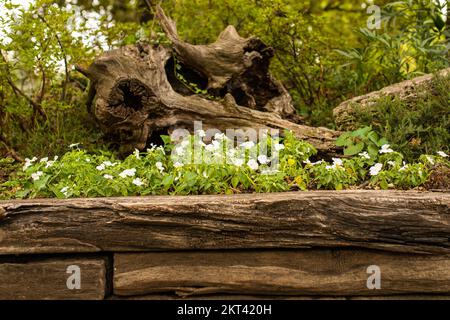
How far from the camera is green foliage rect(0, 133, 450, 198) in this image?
13.3ft

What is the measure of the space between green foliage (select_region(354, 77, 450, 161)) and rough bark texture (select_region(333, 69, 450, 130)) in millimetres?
25

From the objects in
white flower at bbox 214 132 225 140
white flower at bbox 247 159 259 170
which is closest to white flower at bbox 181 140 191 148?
white flower at bbox 214 132 225 140

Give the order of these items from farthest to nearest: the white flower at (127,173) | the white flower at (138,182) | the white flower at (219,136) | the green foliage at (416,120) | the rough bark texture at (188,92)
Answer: the rough bark texture at (188,92) < the green foliage at (416,120) < the white flower at (219,136) < the white flower at (127,173) < the white flower at (138,182)

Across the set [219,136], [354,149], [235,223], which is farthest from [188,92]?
[235,223]

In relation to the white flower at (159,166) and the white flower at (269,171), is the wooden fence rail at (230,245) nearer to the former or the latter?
the white flower at (269,171)

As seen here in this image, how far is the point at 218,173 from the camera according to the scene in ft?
13.4

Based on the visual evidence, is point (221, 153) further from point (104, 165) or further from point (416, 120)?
point (416, 120)

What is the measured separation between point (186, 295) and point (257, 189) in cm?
89

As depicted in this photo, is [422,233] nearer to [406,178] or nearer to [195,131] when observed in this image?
[406,178]

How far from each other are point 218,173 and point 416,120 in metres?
1.88

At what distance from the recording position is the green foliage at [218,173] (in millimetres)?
4047

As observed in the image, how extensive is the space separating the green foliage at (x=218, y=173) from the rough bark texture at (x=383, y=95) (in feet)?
1.83

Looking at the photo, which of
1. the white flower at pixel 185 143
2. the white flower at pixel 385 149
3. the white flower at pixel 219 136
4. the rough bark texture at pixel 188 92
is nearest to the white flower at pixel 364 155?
the white flower at pixel 385 149

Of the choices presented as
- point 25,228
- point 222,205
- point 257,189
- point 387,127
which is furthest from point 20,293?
point 387,127
